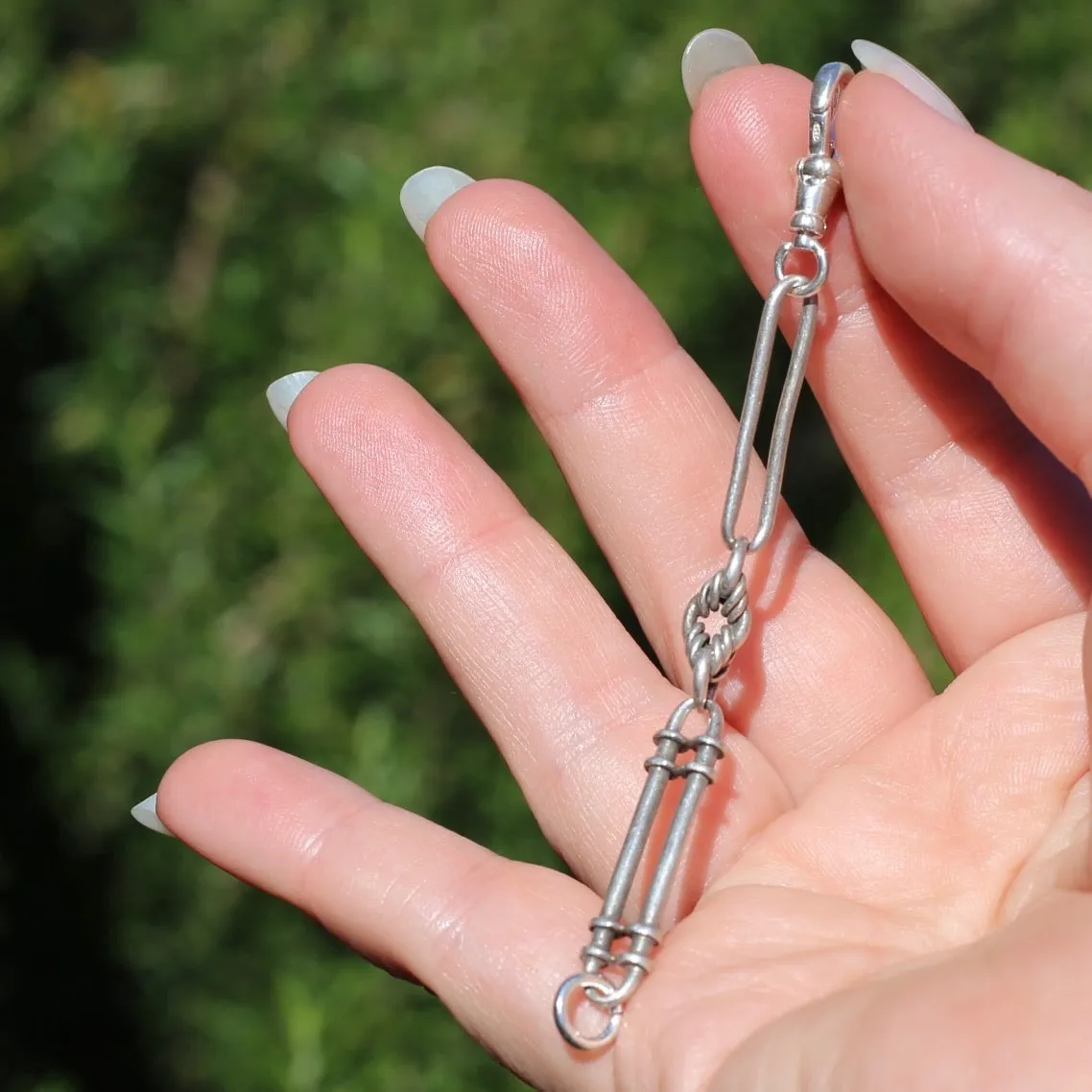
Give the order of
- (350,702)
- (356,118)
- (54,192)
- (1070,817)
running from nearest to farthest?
(1070,817) → (350,702) → (54,192) → (356,118)

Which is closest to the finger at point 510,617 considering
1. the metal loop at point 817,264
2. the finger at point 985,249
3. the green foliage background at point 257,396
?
the metal loop at point 817,264

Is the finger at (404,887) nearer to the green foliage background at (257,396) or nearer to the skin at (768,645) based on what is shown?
the skin at (768,645)

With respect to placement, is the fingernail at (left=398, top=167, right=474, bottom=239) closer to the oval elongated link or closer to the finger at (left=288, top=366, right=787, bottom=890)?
the finger at (left=288, top=366, right=787, bottom=890)

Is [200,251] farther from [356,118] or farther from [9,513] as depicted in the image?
[9,513]

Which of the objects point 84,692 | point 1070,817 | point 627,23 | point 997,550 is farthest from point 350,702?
point 627,23

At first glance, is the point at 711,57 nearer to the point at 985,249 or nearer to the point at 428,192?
the point at 428,192

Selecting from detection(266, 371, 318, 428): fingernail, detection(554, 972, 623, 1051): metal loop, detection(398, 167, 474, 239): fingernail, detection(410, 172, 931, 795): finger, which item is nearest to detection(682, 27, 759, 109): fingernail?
detection(410, 172, 931, 795): finger
